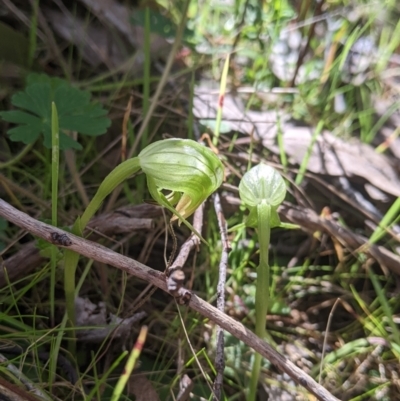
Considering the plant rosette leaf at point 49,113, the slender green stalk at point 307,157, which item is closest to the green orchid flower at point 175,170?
the plant rosette leaf at point 49,113

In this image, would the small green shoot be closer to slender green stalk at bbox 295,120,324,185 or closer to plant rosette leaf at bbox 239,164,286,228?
plant rosette leaf at bbox 239,164,286,228

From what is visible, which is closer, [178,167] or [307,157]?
[178,167]

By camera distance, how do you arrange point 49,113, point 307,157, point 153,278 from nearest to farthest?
point 153,278
point 49,113
point 307,157

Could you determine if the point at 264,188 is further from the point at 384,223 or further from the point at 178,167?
the point at 384,223

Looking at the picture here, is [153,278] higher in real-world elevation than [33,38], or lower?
lower

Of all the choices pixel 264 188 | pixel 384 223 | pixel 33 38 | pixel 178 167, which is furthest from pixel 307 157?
pixel 33 38

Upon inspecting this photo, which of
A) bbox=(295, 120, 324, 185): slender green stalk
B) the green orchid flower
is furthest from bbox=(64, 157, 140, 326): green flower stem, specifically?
bbox=(295, 120, 324, 185): slender green stalk

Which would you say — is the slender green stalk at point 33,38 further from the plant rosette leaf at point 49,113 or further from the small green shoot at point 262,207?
the small green shoot at point 262,207
